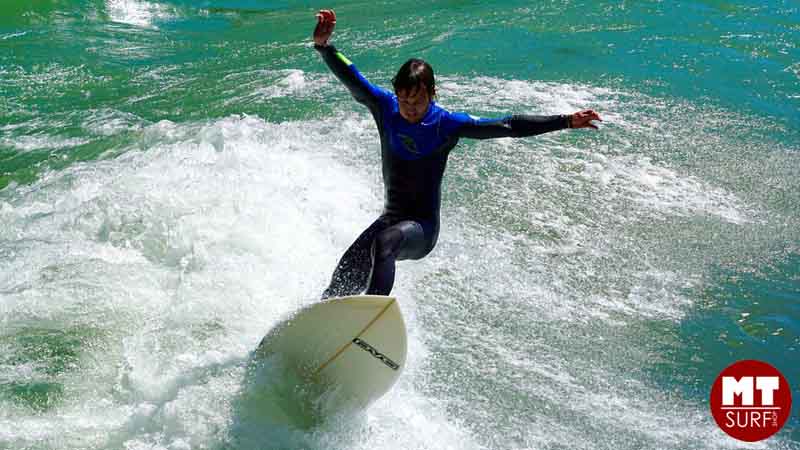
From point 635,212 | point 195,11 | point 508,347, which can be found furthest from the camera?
point 195,11

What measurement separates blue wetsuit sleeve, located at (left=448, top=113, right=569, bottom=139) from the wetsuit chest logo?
228 mm

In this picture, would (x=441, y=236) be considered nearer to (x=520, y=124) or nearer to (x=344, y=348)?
(x=520, y=124)

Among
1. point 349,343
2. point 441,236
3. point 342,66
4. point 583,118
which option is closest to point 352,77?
point 342,66

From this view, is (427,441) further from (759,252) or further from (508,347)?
(759,252)

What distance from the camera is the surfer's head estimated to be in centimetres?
427

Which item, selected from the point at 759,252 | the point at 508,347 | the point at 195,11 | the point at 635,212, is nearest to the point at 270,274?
the point at 508,347

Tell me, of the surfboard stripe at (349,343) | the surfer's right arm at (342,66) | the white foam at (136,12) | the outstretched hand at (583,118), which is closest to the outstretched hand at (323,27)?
the surfer's right arm at (342,66)

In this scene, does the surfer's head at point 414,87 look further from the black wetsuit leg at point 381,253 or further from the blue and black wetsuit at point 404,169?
A: the black wetsuit leg at point 381,253

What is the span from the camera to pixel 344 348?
4395 mm

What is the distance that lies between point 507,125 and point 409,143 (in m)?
0.57

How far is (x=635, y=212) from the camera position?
711 centimetres

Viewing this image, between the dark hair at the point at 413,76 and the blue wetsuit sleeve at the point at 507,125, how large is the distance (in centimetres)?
34

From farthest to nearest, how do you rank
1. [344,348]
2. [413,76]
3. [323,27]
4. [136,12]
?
[136,12] < [323,27] < [344,348] < [413,76]

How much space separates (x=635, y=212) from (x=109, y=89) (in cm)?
661
